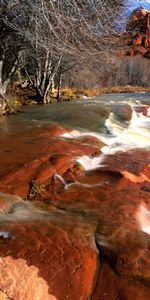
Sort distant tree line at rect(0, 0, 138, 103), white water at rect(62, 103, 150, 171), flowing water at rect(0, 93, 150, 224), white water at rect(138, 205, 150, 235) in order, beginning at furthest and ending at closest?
distant tree line at rect(0, 0, 138, 103)
white water at rect(62, 103, 150, 171)
flowing water at rect(0, 93, 150, 224)
white water at rect(138, 205, 150, 235)

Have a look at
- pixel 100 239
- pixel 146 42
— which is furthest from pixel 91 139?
pixel 146 42

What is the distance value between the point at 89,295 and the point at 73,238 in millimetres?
702

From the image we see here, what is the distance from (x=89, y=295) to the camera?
3.41 metres

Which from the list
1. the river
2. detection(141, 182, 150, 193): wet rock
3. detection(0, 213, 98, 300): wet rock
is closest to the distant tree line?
the river

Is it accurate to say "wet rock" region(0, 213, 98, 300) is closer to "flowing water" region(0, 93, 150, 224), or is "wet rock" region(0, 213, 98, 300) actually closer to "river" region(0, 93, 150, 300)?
"river" region(0, 93, 150, 300)

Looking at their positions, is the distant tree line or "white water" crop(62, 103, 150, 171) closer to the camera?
"white water" crop(62, 103, 150, 171)

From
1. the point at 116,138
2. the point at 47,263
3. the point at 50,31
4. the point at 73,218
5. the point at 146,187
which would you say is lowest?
the point at 116,138

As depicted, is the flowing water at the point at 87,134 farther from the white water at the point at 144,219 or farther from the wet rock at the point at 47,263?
the wet rock at the point at 47,263

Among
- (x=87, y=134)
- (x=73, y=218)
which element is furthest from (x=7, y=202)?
(x=87, y=134)

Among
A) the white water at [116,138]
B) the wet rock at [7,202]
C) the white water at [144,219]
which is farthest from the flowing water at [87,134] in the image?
the white water at [144,219]

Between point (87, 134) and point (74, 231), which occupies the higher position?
point (74, 231)

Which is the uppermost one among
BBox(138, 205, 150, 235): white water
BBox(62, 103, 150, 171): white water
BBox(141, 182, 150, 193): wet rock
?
BBox(138, 205, 150, 235): white water

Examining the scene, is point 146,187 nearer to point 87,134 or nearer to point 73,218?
point 73,218

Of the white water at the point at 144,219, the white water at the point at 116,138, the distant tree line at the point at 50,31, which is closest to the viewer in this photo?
the white water at the point at 144,219
